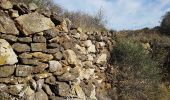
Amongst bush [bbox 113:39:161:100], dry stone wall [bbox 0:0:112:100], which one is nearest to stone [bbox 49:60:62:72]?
dry stone wall [bbox 0:0:112:100]

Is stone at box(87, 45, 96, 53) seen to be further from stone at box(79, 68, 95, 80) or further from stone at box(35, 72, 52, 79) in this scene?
stone at box(35, 72, 52, 79)

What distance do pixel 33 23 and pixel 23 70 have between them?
0.94 meters

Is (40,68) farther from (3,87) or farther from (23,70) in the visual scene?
(3,87)

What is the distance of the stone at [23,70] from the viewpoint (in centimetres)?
676

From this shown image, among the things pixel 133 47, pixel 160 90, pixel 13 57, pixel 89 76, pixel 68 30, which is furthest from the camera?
pixel 133 47

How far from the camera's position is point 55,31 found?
24.7 ft

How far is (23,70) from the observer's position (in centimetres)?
684

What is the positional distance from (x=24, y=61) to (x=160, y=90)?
5758mm

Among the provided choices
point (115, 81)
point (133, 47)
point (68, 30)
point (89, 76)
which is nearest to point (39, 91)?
point (68, 30)

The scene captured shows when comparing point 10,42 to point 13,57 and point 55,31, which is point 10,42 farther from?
point 55,31

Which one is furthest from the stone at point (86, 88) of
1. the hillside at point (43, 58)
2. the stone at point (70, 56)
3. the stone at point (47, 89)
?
the stone at point (47, 89)

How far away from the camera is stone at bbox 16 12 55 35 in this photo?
6949mm

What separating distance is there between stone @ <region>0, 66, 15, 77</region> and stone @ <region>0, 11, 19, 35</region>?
637 mm

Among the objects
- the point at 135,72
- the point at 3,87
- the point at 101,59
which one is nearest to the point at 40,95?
the point at 3,87
